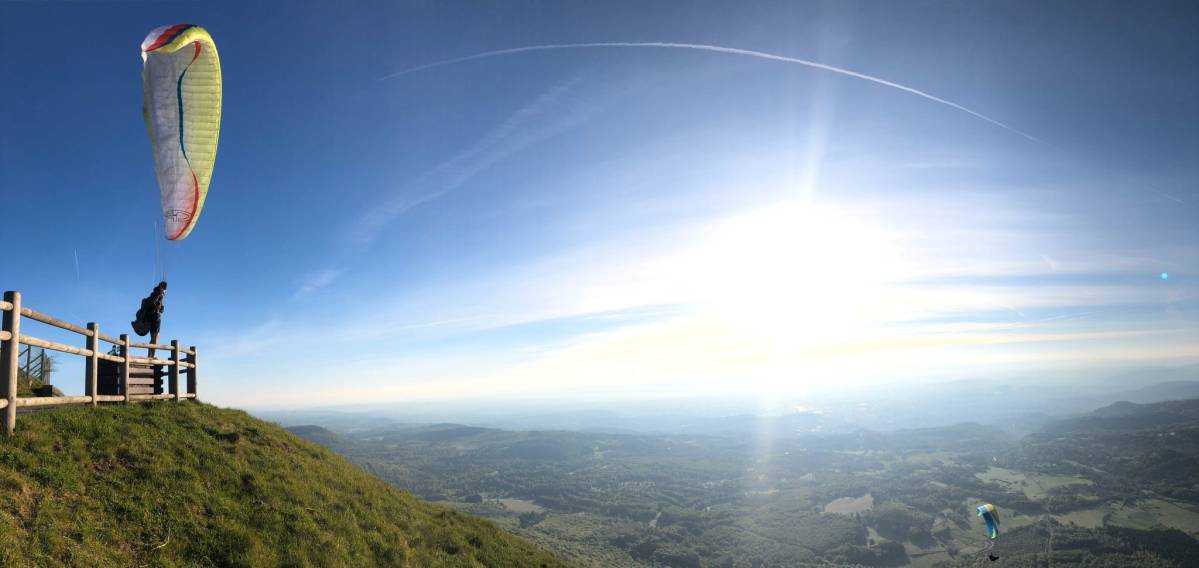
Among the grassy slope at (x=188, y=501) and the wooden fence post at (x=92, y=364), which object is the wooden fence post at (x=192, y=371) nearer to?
the grassy slope at (x=188, y=501)

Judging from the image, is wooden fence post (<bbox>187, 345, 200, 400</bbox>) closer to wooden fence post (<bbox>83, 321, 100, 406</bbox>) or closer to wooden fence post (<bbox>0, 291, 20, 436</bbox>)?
wooden fence post (<bbox>83, 321, 100, 406</bbox>)

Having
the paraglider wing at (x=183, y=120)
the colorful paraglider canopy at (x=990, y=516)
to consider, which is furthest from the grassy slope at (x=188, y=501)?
the colorful paraglider canopy at (x=990, y=516)

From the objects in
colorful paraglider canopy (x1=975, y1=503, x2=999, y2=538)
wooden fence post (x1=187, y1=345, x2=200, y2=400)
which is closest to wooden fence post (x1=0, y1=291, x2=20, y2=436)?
wooden fence post (x1=187, y1=345, x2=200, y2=400)

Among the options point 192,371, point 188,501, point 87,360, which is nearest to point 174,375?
point 192,371

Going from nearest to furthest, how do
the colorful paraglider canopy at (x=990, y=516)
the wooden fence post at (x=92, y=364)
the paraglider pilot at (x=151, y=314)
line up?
the wooden fence post at (x=92, y=364) → the paraglider pilot at (x=151, y=314) → the colorful paraglider canopy at (x=990, y=516)

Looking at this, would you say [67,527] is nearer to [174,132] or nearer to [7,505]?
[7,505]

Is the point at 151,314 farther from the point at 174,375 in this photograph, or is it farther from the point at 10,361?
the point at 10,361
